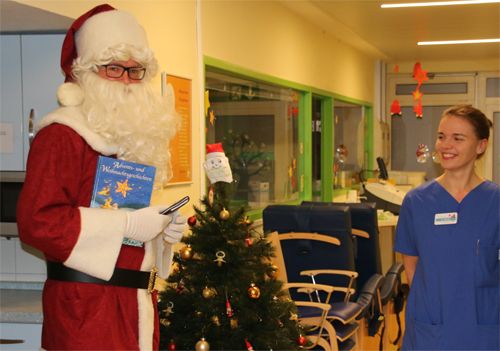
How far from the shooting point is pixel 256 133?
5.68 m

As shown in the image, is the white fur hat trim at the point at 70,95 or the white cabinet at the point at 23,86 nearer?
the white fur hat trim at the point at 70,95

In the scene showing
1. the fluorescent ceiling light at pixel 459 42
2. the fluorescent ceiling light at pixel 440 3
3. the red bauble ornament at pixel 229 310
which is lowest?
the red bauble ornament at pixel 229 310

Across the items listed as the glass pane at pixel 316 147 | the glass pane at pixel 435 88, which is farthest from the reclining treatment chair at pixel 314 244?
the glass pane at pixel 435 88

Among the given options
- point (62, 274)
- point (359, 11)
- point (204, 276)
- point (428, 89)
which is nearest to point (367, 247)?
point (204, 276)

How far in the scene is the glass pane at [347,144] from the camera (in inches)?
330

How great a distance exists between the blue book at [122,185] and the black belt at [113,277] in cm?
9

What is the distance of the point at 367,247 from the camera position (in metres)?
4.62

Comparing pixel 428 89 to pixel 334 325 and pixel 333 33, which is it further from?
pixel 334 325

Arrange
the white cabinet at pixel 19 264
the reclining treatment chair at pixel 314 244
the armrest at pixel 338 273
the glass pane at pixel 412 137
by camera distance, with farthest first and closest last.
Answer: the glass pane at pixel 412 137 < the reclining treatment chair at pixel 314 244 < the armrest at pixel 338 273 < the white cabinet at pixel 19 264

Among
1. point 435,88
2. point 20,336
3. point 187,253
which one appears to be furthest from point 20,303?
point 435,88

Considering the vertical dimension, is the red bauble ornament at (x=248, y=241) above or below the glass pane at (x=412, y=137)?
below

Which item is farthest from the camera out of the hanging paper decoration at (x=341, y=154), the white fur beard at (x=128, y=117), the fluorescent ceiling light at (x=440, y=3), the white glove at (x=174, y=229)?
the hanging paper decoration at (x=341, y=154)

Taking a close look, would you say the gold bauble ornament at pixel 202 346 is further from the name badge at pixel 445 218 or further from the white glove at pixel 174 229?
the name badge at pixel 445 218

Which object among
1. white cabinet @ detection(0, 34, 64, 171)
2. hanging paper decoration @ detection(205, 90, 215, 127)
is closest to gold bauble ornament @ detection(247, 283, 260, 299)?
white cabinet @ detection(0, 34, 64, 171)
